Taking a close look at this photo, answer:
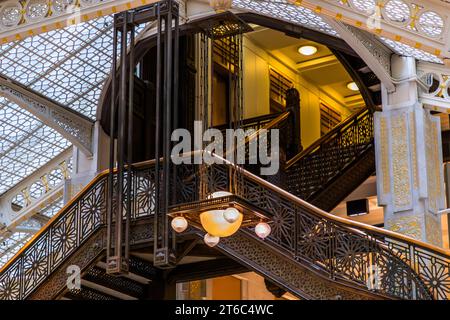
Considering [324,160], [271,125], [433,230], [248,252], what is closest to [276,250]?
[248,252]

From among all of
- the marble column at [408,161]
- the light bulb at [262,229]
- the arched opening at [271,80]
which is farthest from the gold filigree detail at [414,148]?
the light bulb at [262,229]

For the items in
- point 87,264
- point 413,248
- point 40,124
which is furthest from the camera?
point 40,124

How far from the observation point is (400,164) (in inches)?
511

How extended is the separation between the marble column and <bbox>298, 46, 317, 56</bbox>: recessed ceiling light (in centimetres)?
533

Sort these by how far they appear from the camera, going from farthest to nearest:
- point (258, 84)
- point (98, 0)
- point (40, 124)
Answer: point (258, 84)
point (40, 124)
point (98, 0)

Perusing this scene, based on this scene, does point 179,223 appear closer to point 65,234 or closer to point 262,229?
point 262,229

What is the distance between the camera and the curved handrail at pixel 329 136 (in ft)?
50.1

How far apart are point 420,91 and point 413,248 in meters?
2.42

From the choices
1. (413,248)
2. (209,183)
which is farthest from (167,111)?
(413,248)

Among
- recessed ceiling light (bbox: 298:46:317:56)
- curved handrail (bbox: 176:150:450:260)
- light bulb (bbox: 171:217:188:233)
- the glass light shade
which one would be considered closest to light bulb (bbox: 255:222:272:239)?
the glass light shade

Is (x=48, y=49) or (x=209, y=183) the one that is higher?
(x=48, y=49)

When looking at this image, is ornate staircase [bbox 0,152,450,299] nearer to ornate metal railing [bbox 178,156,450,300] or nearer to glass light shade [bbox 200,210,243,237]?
ornate metal railing [bbox 178,156,450,300]

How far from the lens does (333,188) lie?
14.9 metres
